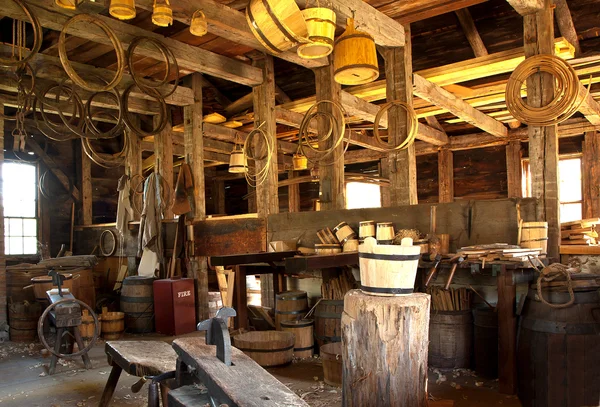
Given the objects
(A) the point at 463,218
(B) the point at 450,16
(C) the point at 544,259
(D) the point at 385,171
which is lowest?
(C) the point at 544,259

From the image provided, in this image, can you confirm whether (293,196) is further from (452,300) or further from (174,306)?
(452,300)

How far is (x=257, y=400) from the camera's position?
2285 mm

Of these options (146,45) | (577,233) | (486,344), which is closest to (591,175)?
(577,233)

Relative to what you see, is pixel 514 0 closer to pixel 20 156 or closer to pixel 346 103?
pixel 346 103

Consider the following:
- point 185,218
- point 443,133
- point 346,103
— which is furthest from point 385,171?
point 185,218

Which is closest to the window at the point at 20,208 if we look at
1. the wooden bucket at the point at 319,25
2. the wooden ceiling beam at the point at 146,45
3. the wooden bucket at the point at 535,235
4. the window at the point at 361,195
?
the wooden ceiling beam at the point at 146,45

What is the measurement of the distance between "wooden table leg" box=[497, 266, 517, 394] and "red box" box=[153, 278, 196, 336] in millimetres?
5020

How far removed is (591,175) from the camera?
1170 cm

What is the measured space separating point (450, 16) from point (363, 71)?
3709 millimetres

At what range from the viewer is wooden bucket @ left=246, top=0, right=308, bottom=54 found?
407 centimetres

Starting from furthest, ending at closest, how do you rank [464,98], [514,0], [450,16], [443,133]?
[443,133]
[464,98]
[450,16]
[514,0]

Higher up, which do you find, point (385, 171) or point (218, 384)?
point (385, 171)

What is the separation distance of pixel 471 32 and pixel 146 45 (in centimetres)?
530

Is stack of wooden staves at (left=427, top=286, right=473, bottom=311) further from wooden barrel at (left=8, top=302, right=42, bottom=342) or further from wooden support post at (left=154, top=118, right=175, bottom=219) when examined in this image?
wooden barrel at (left=8, top=302, right=42, bottom=342)
